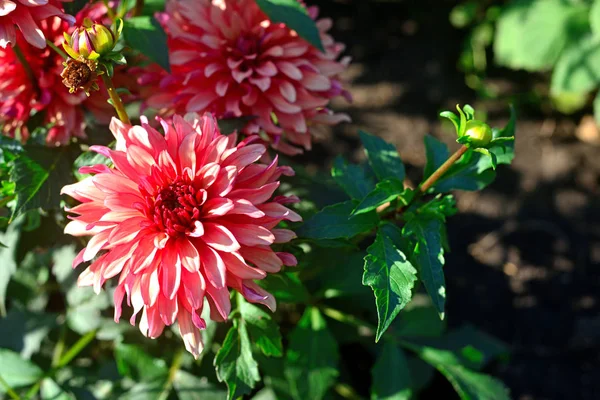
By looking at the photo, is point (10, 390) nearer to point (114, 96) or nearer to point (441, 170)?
point (114, 96)

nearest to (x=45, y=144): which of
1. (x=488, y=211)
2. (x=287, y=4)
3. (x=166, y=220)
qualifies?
(x=166, y=220)

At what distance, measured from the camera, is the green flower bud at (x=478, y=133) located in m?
0.78

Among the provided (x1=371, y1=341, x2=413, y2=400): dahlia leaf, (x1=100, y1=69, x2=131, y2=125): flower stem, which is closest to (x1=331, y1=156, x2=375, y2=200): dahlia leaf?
(x1=100, y1=69, x2=131, y2=125): flower stem

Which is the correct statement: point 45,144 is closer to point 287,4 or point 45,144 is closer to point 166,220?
point 166,220

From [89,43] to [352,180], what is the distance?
48 cm

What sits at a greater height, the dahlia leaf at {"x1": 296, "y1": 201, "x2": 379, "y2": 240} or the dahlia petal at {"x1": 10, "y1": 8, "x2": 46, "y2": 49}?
the dahlia petal at {"x1": 10, "y1": 8, "x2": 46, "y2": 49}

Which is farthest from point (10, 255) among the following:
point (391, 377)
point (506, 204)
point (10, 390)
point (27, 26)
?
point (506, 204)

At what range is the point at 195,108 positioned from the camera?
1018 mm

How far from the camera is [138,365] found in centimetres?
133

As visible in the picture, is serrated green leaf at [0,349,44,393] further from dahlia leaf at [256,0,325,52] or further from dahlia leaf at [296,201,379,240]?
dahlia leaf at [256,0,325,52]

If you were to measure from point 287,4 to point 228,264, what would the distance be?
0.46 meters

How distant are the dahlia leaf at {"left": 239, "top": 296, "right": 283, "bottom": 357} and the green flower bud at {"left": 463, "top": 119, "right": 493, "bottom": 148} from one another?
43 cm

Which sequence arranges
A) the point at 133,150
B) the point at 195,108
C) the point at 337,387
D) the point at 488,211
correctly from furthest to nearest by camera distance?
1. the point at 488,211
2. the point at 337,387
3. the point at 195,108
4. the point at 133,150

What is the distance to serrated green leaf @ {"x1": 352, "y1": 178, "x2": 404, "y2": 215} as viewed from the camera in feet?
3.02
